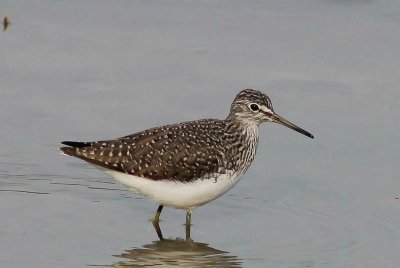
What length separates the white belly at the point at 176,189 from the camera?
11078 mm

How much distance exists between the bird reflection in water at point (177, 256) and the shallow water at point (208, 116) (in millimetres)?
18

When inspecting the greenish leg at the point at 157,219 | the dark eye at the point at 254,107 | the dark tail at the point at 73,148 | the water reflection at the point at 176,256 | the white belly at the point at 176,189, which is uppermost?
the dark eye at the point at 254,107

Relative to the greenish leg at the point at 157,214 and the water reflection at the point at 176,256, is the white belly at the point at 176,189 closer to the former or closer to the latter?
the greenish leg at the point at 157,214

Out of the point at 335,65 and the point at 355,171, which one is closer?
the point at 355,171

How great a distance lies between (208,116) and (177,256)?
2.91 metres

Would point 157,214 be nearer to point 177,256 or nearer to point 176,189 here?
point 176,189

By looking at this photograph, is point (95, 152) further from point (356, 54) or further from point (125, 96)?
point (356, 54)

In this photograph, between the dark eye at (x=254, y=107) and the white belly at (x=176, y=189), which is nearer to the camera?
the white belly at (x=176, y=189)

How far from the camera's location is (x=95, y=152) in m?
11.1

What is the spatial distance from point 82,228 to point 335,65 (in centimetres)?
493

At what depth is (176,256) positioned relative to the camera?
10727 mm

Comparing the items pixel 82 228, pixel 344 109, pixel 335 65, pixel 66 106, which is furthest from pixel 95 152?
pixel 335 65

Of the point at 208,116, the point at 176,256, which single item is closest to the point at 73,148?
the point at 176,256

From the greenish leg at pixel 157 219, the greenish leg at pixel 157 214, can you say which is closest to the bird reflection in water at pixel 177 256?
the greenish leg at pixel 157 219
